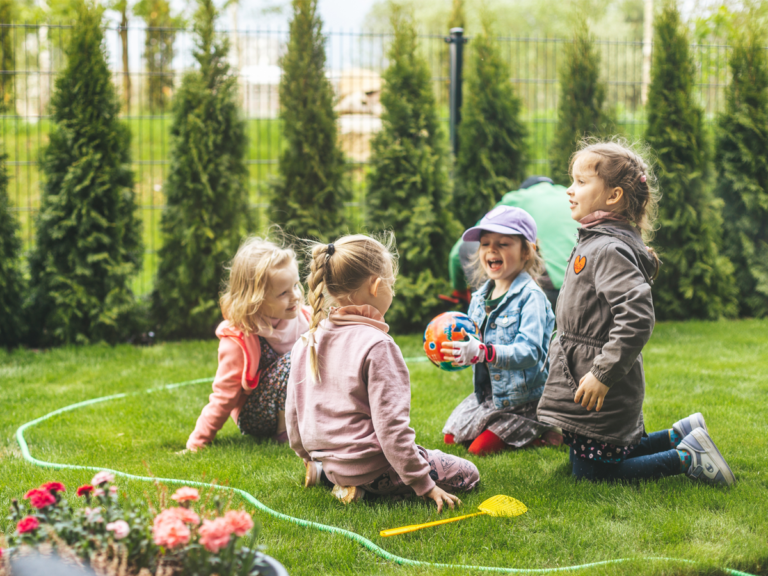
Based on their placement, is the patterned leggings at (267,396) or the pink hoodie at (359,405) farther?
the patterned leggings at (267,396)

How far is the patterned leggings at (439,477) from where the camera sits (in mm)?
3006

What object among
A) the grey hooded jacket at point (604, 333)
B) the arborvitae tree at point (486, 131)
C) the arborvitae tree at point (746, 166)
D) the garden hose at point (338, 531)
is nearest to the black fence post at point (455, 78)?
the arborvitae tree at point (486, 131)

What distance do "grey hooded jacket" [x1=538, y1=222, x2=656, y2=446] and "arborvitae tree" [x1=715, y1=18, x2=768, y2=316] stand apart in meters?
5.85

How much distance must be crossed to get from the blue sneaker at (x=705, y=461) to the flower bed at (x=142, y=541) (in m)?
2.17

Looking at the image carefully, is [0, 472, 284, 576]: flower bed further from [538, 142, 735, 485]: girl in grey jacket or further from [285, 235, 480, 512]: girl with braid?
[538, 142, 735, 485]: girl in grey jacket

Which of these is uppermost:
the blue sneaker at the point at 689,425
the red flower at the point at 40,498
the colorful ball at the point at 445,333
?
the colorful ball at the point at 445,333

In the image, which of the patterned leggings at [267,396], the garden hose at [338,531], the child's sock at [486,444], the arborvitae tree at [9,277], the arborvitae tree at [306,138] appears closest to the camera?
the garden hose at [338,531]

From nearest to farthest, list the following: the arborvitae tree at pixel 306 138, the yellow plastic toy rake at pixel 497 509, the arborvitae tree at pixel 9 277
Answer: the yellow plastic toy rake at pixel 497 509 → the arborvitae tree at pixel 9 277 → the arborvitae tree at pixel 306 138

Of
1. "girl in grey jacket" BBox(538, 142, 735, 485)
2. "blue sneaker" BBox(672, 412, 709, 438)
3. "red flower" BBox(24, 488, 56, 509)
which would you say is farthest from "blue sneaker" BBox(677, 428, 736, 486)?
"red flower" BBox(24, 488, 56, 509)

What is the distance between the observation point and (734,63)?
8156 mm

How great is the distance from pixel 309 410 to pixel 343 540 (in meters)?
0.58

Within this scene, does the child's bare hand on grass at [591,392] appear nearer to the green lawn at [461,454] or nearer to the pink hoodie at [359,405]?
the green lawn at [461,454]

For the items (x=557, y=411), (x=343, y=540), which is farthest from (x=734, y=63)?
(x=343, y=540)

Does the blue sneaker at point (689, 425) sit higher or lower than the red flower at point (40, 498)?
lower
